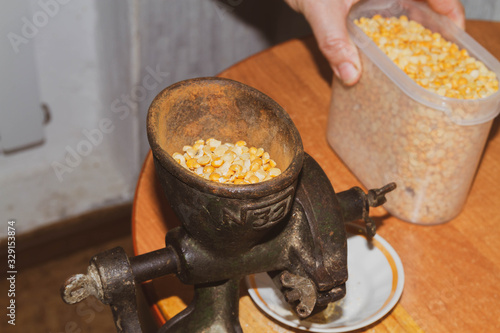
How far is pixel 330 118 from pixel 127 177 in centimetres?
111

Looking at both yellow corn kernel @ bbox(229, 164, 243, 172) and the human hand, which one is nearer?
yellow corn kernel @ bbox(229, 164, 243, 172)

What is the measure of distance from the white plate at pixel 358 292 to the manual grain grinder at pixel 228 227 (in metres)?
0.06

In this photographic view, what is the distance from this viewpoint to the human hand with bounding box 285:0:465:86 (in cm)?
108

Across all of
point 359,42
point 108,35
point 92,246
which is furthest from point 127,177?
point 359,42

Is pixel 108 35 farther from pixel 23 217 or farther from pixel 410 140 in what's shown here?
pixel 410 140

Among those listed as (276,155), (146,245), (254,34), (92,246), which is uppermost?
(276,155)

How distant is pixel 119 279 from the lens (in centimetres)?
77

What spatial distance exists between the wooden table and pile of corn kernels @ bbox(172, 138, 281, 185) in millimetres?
251

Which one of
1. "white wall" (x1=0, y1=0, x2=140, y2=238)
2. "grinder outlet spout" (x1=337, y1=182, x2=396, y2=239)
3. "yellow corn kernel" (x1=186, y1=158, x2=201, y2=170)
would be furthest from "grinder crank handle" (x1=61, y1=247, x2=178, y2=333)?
"white wall" (x1=0, y1=0, x2=140, y2=238)

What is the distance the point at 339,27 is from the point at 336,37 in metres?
0.02

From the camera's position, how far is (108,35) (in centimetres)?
180

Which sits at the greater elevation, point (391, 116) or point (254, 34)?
point (391, 116)

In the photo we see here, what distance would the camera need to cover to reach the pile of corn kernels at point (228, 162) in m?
0.79

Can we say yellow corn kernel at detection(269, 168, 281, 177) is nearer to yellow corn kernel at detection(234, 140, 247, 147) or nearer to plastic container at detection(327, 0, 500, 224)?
yellow corn kernel at detection(234, 140, 247, 147)
